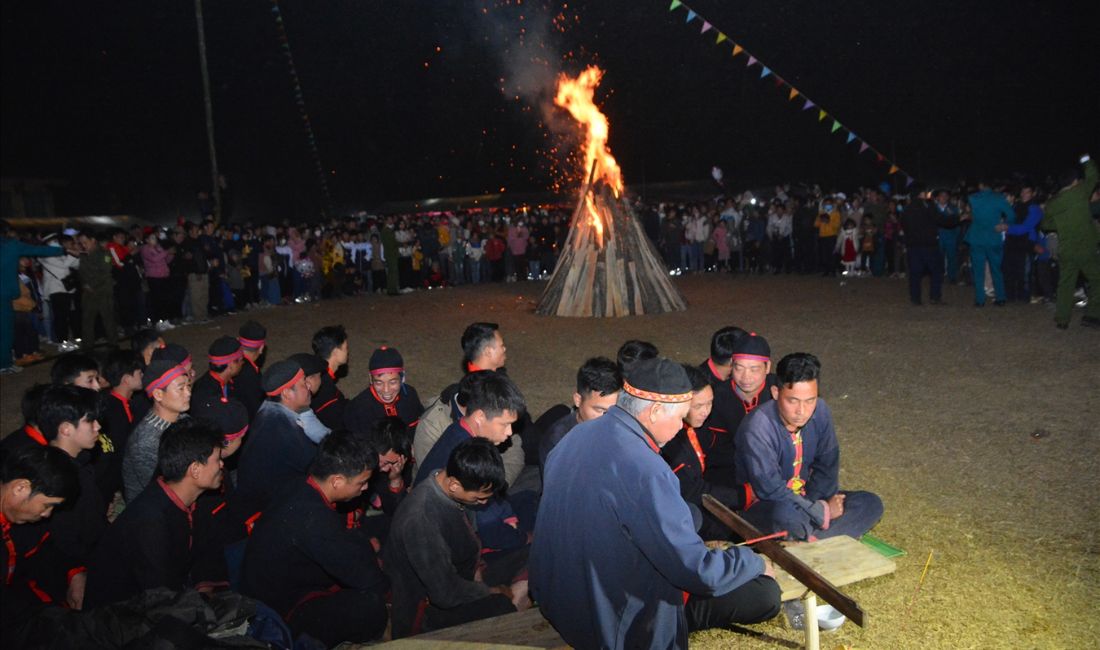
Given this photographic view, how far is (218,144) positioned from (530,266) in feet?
33.4

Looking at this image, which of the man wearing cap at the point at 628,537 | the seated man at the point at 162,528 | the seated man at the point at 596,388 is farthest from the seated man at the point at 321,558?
the man wearing cap at the point at 628,537

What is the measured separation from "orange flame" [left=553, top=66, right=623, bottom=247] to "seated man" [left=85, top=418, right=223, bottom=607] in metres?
10.7

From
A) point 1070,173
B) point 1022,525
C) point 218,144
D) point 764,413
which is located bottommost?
point 1022,525

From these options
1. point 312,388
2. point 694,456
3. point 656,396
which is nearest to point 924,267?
point 694,456

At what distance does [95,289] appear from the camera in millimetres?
13188

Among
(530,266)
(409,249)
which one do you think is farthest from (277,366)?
(530,266)

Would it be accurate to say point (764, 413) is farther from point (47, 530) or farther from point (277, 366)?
point (47, 530)

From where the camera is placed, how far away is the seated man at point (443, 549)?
4.03 m

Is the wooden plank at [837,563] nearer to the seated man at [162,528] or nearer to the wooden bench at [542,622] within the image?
the wooden bench at [542,622]

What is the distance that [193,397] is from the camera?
6.33m

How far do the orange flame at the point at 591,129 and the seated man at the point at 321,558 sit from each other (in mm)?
10644

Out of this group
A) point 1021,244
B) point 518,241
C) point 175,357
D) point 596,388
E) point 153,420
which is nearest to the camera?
point 596,388

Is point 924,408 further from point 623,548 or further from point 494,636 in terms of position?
point 623,548

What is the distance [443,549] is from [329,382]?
342 centimetres
